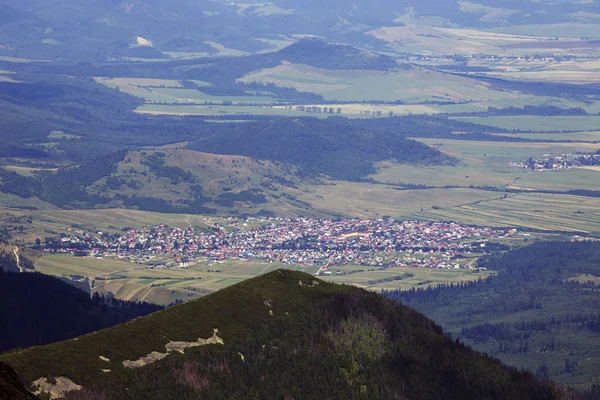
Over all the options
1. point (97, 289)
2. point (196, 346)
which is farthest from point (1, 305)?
point (196, 346)

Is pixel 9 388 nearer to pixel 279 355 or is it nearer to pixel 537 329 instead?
pixel 279 355

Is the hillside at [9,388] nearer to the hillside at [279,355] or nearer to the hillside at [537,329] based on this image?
the hillside at [279,355]

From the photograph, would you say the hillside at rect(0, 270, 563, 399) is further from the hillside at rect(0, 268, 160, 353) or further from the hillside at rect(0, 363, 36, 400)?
the hillside at rect(0, 268, 160, 353)

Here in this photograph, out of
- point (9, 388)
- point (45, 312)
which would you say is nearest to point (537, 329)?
point (45, 312)

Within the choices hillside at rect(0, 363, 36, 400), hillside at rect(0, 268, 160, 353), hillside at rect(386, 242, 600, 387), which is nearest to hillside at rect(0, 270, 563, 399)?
hillside at rect(386, 242, 600, 387)

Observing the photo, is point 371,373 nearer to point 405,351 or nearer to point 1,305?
point 405,351

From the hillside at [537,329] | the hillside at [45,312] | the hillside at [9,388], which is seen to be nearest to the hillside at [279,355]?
the hillside at [537,329]

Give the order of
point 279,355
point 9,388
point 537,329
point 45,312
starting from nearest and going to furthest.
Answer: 1. point 9,388
2. point 279,355
3. point 45,312
4. point 537,329

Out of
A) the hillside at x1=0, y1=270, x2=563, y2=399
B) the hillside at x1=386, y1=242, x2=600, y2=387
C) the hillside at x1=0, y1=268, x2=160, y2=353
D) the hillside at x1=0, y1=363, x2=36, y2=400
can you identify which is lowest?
the hillside at x1=386, y1=242, x2=600, y2=387
